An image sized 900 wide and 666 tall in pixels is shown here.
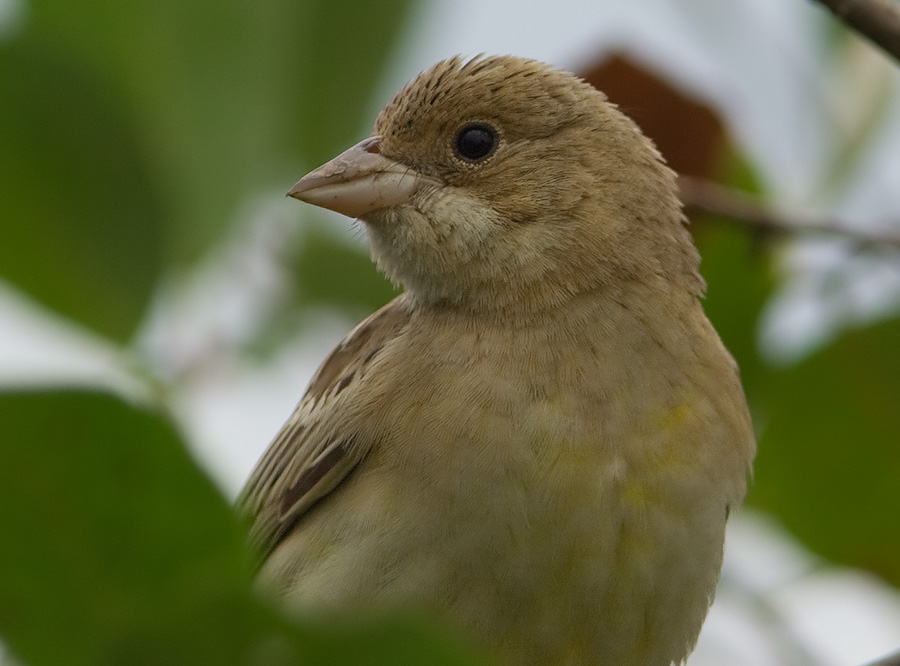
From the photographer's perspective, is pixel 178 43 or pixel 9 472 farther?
pixel 178 43

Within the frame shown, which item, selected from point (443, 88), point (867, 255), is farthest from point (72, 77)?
point (867, 255)

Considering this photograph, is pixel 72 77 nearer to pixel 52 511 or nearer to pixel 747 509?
pixel 52 511

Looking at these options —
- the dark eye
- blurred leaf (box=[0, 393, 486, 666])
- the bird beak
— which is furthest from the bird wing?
blurred leaf (box=[0, 393, 486, 666])

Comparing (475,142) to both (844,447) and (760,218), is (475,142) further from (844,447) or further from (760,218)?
(844,447)

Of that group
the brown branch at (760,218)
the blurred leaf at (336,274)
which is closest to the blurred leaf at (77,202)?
the blurred leaf at (336,274)

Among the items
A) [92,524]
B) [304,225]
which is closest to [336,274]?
[304,225]

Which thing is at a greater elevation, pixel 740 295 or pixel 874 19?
pixel 874 19
